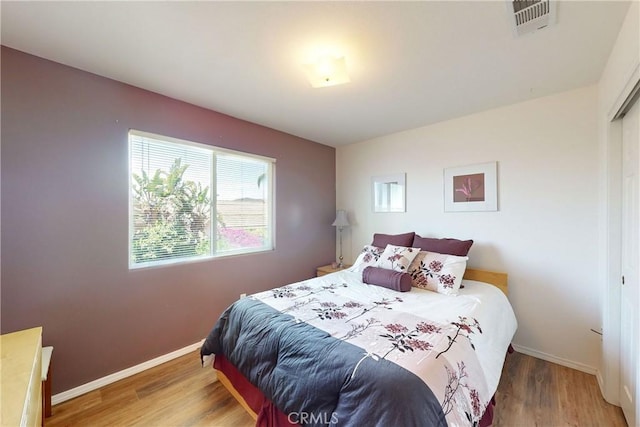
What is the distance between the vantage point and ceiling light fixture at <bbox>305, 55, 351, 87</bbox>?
170 centimetres

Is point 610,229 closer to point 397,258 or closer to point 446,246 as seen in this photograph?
point 446,246

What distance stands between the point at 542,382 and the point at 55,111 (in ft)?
13.8

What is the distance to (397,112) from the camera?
2729mm

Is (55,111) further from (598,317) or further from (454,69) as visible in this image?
(598,317)

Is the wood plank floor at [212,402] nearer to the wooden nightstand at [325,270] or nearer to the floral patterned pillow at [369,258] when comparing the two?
the floral patterned pillow at [369,258]

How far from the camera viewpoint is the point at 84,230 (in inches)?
76.4

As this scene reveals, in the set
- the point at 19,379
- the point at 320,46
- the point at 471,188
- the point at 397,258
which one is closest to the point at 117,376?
the point at 19,379

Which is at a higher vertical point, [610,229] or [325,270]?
[610,229]

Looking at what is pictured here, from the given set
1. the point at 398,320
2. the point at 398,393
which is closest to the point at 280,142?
the point at 398,320

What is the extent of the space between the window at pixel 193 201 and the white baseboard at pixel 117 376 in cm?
85

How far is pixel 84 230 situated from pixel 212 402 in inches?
62.5

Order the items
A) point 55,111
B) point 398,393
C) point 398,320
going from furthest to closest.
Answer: point 55,111 < point 398,320 < point 398,393

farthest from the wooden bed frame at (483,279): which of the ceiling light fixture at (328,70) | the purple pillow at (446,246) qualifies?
the ceiling light fixture at (328,70)

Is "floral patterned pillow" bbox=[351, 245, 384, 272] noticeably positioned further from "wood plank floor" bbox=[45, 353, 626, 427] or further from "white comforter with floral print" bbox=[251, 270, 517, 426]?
"wood plank floor" bbox=[45, 353, 626, 427]
